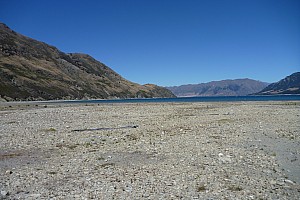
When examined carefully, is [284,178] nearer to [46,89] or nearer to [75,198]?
[75,198]

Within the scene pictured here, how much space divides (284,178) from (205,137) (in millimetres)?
9968

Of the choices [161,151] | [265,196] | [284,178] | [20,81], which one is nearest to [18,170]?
[161,151]

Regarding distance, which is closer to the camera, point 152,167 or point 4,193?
point 4,193

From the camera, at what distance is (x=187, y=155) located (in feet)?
47.9

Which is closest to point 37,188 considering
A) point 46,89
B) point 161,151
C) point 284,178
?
point 161,151

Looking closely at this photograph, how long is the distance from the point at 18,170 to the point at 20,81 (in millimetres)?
184324

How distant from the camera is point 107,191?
367 inches

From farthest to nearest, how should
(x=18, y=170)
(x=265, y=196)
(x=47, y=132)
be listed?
(x=47, y=132) < (x=18, y=170) < (x=265, y=196)

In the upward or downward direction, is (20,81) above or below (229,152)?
above

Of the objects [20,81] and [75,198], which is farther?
[20,81]

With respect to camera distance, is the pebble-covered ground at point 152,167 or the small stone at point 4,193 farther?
the pebble-covered ground at point 152,167

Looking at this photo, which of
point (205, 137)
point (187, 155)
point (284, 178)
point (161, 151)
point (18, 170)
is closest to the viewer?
point (284, 178)

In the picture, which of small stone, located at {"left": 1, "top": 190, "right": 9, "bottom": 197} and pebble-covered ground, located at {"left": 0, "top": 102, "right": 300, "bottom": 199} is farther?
pebble-covered ground, located at {"left": 0, "top": 102, "right": 300, "bottom": 199}

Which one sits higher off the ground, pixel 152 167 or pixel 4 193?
pixel 4 193
